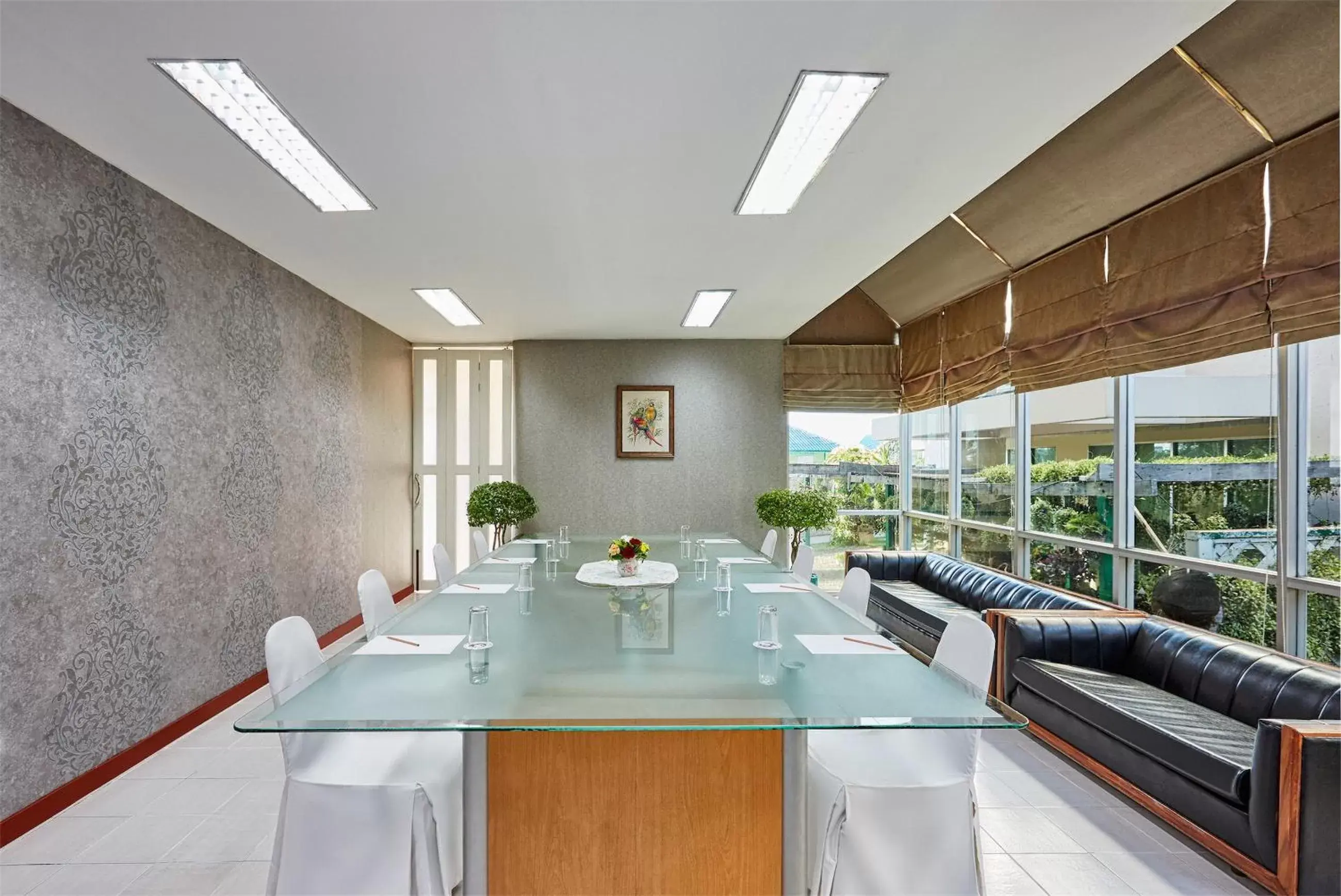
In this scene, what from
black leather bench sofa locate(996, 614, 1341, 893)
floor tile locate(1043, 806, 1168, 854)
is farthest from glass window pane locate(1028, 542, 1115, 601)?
floor tile locate(1043, 806, 1168, 854)

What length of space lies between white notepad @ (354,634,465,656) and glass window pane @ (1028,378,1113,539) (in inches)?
159

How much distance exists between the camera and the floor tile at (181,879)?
7.48ft

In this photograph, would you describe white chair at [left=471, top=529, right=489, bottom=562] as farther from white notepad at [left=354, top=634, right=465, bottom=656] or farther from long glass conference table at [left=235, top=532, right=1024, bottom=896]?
long glass conference table at [left=235, top=532, right=1024, bottom=896]

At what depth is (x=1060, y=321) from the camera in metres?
4.55

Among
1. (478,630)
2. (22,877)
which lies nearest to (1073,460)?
(478,630)

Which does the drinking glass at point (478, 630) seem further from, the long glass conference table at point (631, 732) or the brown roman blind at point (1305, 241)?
the brown roman blind at point (1305, 241)

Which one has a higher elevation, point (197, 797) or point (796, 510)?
point (796, 510)

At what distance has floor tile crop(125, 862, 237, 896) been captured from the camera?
2281 mm

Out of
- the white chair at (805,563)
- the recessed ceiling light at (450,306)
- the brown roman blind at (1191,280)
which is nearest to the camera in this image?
the brown roman blind at (1191,280)

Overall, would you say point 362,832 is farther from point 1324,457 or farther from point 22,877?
point 1324,457

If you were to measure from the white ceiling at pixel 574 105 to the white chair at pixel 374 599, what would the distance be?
1.81m

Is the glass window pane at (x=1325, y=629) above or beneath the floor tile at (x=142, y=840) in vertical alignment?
above

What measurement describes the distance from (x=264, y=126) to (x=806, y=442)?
5.77 m

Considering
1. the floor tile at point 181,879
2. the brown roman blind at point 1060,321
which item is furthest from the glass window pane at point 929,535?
the floor tile at point 181,879
